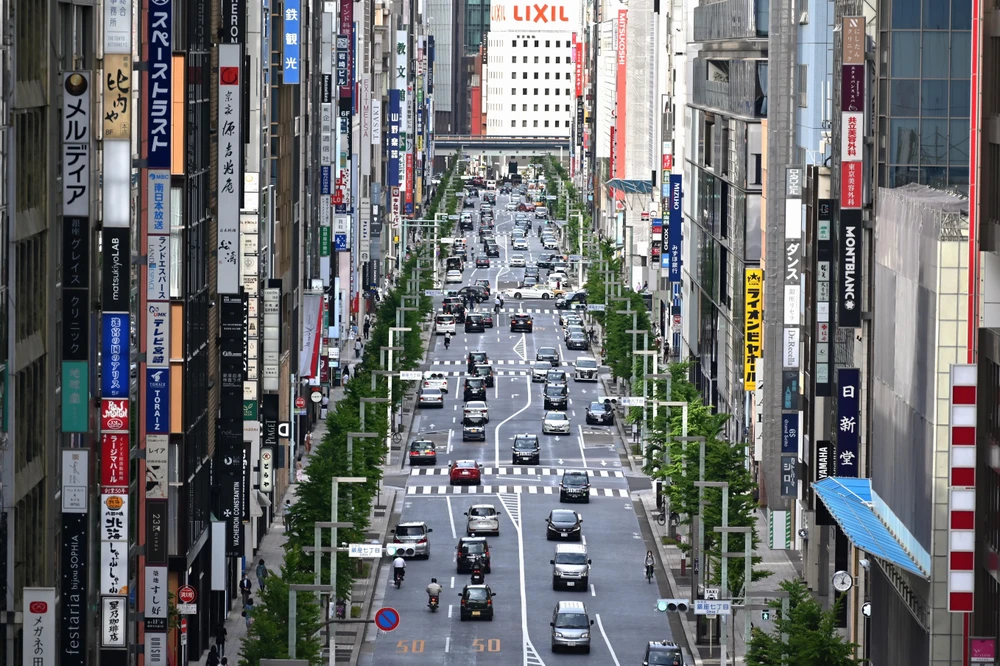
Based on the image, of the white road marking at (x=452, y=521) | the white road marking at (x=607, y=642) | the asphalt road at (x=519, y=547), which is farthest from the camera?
the white road marking at (x=452, y=521)

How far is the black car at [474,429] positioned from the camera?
130 meters

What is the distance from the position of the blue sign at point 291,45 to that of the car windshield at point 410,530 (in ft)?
82.6

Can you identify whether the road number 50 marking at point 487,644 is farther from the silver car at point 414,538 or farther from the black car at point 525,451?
the black car at point 525,451

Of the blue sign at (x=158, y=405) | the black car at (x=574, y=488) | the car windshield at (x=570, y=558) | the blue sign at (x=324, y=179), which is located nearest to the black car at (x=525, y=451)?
the black car at (x=574, y=488)

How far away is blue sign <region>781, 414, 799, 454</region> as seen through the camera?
88000 mm

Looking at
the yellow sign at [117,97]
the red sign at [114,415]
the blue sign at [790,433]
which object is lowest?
the blue sign at [790,433]

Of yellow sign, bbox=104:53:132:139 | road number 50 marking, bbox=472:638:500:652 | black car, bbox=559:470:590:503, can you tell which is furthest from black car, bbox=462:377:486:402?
yellow sign, bbox=104:53:132:139

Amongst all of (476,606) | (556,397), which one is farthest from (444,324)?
(476,606)

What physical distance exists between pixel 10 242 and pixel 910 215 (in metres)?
23.9

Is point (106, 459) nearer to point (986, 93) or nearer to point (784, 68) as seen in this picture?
point (986, 93)

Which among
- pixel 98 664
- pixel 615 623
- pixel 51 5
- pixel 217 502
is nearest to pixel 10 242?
pixel 51 5

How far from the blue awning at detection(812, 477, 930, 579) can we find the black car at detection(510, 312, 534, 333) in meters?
111

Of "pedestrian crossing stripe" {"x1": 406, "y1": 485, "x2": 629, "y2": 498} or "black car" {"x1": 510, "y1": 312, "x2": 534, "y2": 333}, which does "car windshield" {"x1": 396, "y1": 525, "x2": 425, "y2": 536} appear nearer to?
"pedestrian crossing stripe" {"x1": 406, "y1": 485, "x2": 629, "y2": 498}

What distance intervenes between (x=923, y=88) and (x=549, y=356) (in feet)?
305
